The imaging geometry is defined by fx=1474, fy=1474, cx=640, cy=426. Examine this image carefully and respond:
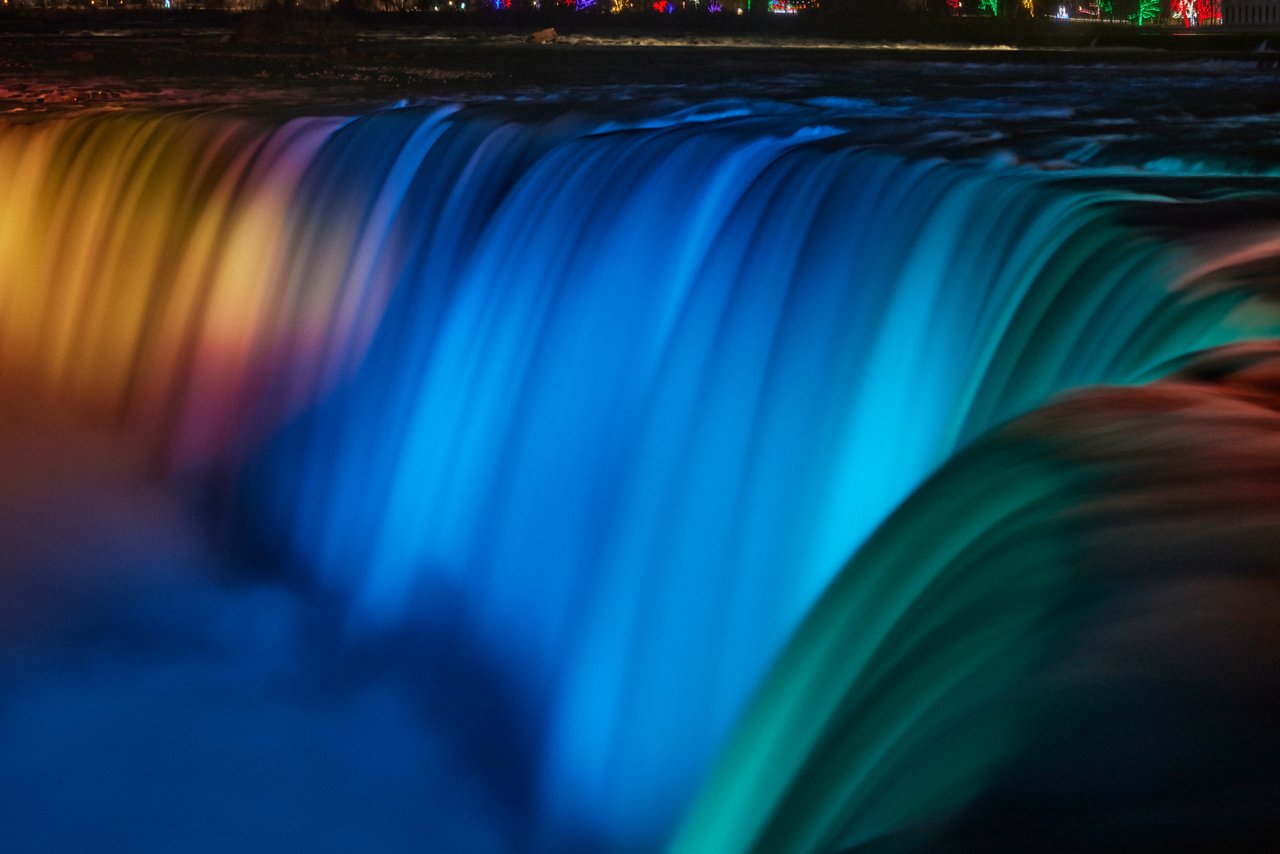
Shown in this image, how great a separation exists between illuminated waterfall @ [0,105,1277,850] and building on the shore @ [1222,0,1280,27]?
20906 millimetres

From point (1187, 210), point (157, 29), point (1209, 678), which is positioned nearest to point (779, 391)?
point (1187, 210)

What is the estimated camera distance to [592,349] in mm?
6016

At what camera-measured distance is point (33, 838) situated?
16.3 ft

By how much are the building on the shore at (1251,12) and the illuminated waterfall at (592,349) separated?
20.9 metres

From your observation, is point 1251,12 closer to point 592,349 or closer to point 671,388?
point 592,349

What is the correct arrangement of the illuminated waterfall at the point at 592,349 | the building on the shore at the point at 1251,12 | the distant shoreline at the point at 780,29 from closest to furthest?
the illuminated waterfall at the point at 592,349 → the distant shoreline at the point at 780,29 → the building on the shore at the point at 1251,12

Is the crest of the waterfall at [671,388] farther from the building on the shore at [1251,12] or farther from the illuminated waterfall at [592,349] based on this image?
the building on the shore at [1251,12]

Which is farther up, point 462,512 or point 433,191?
point 433,191

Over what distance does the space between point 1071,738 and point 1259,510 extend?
68cm

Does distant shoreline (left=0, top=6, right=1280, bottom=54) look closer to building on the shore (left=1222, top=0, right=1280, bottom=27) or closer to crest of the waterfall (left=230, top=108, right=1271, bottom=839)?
building on the shore (left=1222, top=0, right=1280, bottom=27)

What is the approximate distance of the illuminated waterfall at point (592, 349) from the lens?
4.59 meters

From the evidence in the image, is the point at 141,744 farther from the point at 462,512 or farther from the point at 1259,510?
the point at 1259,510

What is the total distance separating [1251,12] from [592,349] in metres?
25.0

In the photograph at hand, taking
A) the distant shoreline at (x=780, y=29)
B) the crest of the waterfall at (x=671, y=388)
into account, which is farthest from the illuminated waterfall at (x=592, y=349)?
the distant shoreline at (x=780, y=29)
